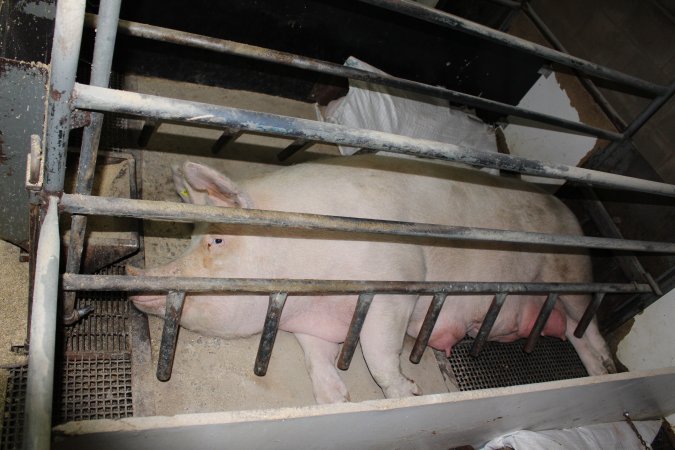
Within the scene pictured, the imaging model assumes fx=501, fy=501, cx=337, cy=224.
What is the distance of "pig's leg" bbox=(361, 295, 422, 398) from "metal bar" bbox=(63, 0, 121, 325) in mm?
1161

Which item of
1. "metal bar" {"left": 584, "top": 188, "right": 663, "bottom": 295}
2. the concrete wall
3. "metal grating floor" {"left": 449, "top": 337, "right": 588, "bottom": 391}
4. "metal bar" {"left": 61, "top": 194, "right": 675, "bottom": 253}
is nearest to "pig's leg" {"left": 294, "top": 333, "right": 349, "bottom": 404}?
"metal grating floor" {"left": 449, "top": 337, "right": 588, "bottom": 391}

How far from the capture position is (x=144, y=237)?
229 cm

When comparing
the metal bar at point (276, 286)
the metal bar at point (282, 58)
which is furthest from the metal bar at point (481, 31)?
the metal bar at point (276, 286)

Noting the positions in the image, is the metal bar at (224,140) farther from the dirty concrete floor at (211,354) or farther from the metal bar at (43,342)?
the metal bar at (43,342)

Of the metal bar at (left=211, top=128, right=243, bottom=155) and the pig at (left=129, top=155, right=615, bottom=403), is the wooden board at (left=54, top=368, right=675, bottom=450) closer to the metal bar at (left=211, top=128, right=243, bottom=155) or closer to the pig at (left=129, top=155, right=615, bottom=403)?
the pig at (left=129, top=155, right=615, bottom=403)

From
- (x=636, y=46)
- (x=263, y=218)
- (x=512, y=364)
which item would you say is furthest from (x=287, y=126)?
(x=636, y=46)

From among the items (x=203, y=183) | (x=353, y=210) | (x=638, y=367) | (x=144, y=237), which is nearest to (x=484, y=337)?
(x=353, y=210)

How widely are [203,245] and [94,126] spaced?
91 centimetres

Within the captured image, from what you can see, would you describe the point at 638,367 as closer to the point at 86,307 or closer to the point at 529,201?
the point at 529,201

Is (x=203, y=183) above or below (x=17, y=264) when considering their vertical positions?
above

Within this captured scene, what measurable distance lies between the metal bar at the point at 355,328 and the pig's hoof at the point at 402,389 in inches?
8.6

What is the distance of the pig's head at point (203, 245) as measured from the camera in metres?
1.88

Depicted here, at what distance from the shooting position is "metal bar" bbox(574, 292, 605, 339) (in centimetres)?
260

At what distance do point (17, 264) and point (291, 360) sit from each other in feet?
3.70
